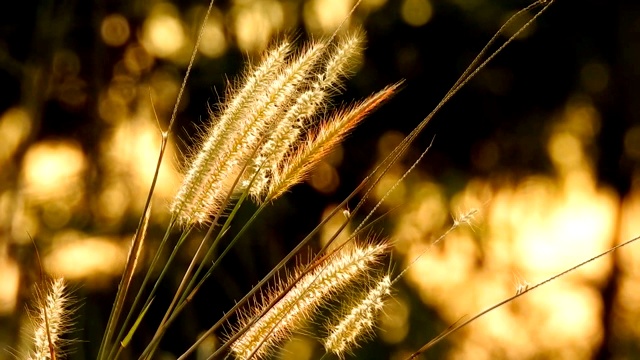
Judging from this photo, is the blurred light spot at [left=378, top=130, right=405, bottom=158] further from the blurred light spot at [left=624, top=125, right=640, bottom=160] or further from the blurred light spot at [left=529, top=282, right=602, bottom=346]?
the blurred light spot at [left=624, top=125, right=640, bottom=160]

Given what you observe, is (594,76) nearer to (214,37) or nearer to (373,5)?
(373,5)

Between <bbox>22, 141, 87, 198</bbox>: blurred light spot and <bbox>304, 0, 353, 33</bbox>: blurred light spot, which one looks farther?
<bbox>304, 0, 353, 33</bbox>: blurred light spot

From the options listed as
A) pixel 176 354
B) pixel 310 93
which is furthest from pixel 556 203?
pixel 310 93

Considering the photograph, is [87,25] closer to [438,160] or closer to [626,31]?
[438,160]

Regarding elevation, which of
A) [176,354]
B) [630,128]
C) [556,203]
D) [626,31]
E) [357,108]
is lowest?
[357,108]

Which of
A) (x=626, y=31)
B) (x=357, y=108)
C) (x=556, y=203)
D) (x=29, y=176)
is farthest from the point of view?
(x=626, y=31)

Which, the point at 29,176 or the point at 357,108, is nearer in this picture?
the point at 357,108

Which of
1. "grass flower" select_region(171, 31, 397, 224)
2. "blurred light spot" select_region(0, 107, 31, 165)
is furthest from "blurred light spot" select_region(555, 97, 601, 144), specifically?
"grass flower" select_region(171, 31, 397, 224)

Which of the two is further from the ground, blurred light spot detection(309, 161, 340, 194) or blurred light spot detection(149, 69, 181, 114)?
blurred light spot detection(149, 69, 181, 114)
